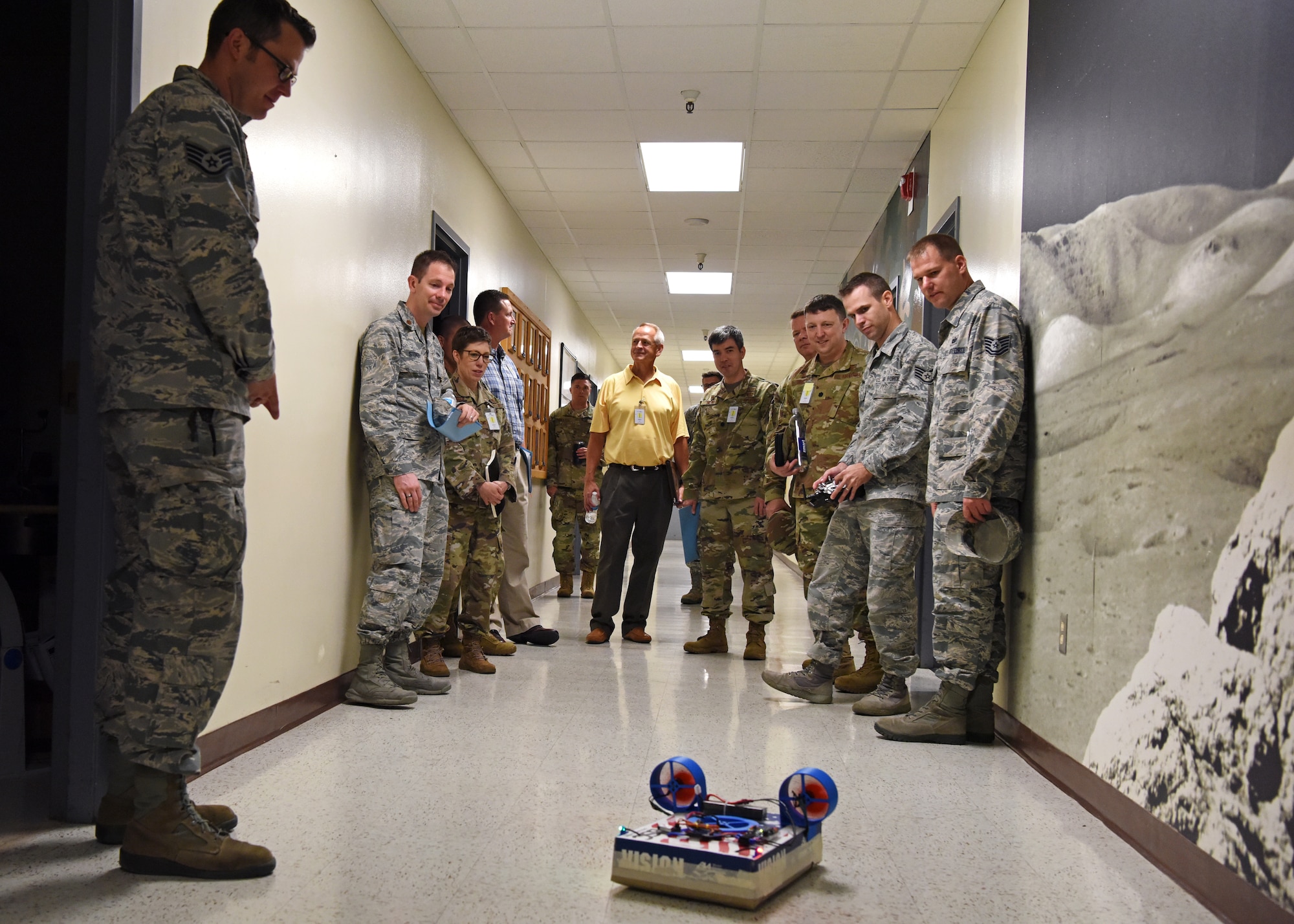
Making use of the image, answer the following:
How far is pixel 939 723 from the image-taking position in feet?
10.2

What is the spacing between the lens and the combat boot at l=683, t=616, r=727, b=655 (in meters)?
4.88

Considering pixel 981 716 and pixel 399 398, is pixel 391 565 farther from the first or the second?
pixel 981 716

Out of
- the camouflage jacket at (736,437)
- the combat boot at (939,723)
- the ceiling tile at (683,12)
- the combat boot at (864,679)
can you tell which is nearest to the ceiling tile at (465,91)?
the ceiling tile at (683,12)

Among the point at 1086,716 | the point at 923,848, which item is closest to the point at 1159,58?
the point at 1086,716

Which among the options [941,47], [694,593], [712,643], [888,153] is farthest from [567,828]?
[694,593]

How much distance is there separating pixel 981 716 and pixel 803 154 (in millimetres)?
3634

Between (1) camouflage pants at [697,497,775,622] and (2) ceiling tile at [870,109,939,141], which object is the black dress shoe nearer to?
(1) camouflage pants at [697,497,775,622]

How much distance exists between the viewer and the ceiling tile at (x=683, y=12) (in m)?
3.94

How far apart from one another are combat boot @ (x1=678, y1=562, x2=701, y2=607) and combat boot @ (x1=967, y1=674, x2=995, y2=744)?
13.7ft

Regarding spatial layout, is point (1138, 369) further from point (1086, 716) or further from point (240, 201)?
point (240, 201)

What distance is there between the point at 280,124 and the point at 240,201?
4.09 feet

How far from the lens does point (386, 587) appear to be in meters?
3.36

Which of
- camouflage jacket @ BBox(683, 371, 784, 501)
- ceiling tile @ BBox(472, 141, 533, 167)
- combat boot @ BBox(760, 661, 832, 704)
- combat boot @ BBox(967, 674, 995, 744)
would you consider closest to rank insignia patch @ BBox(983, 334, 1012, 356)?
combat boot @ BBox(967, 674, 995, 744)

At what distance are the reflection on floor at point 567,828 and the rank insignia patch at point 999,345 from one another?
1.27m
